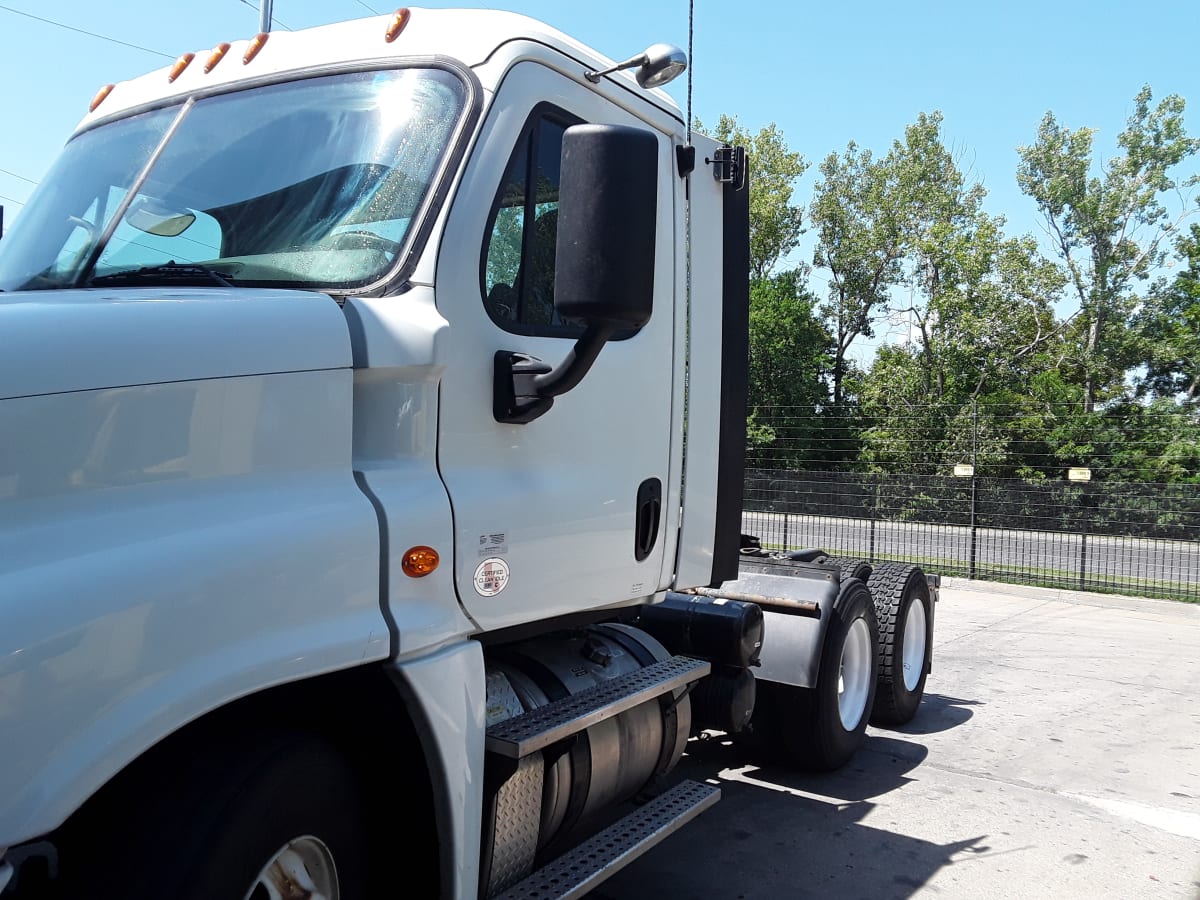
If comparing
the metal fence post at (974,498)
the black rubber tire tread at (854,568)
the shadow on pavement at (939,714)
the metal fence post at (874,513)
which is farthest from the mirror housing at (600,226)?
the metal fence post at (874,513)

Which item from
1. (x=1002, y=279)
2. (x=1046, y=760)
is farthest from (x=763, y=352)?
(x=1046, y=760)

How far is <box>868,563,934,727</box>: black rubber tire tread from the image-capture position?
6457mm

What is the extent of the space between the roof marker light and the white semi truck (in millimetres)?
11

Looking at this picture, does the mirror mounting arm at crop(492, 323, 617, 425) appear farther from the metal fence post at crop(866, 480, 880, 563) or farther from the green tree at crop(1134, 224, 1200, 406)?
the green tree at crop(1134, 224, 1200, 406)

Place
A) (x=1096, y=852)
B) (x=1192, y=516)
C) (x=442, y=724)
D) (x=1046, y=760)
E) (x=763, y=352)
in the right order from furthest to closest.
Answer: (x=763, y=352) → (x=1192, y=516) → (x=1046, y=760) → (x=1096, y=852) → (x=442, y=724)

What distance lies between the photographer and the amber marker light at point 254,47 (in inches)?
125

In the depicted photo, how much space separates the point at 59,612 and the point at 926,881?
390cm

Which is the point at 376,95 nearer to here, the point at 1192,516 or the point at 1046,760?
the point at 1046,760

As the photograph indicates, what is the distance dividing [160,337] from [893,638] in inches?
214

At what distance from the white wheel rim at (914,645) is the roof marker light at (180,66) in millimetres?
5514

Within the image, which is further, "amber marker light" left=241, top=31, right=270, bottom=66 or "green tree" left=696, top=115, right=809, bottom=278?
"green tree" left=696, top=115, right=809, bottom=278

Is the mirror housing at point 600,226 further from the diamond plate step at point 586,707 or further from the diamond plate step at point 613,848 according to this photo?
the diamond plate step at point 613,848

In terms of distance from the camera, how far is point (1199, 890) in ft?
14.0

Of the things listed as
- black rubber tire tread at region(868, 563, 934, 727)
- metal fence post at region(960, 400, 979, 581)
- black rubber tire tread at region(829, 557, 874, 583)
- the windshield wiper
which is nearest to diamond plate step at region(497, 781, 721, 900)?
the windshield wiper
